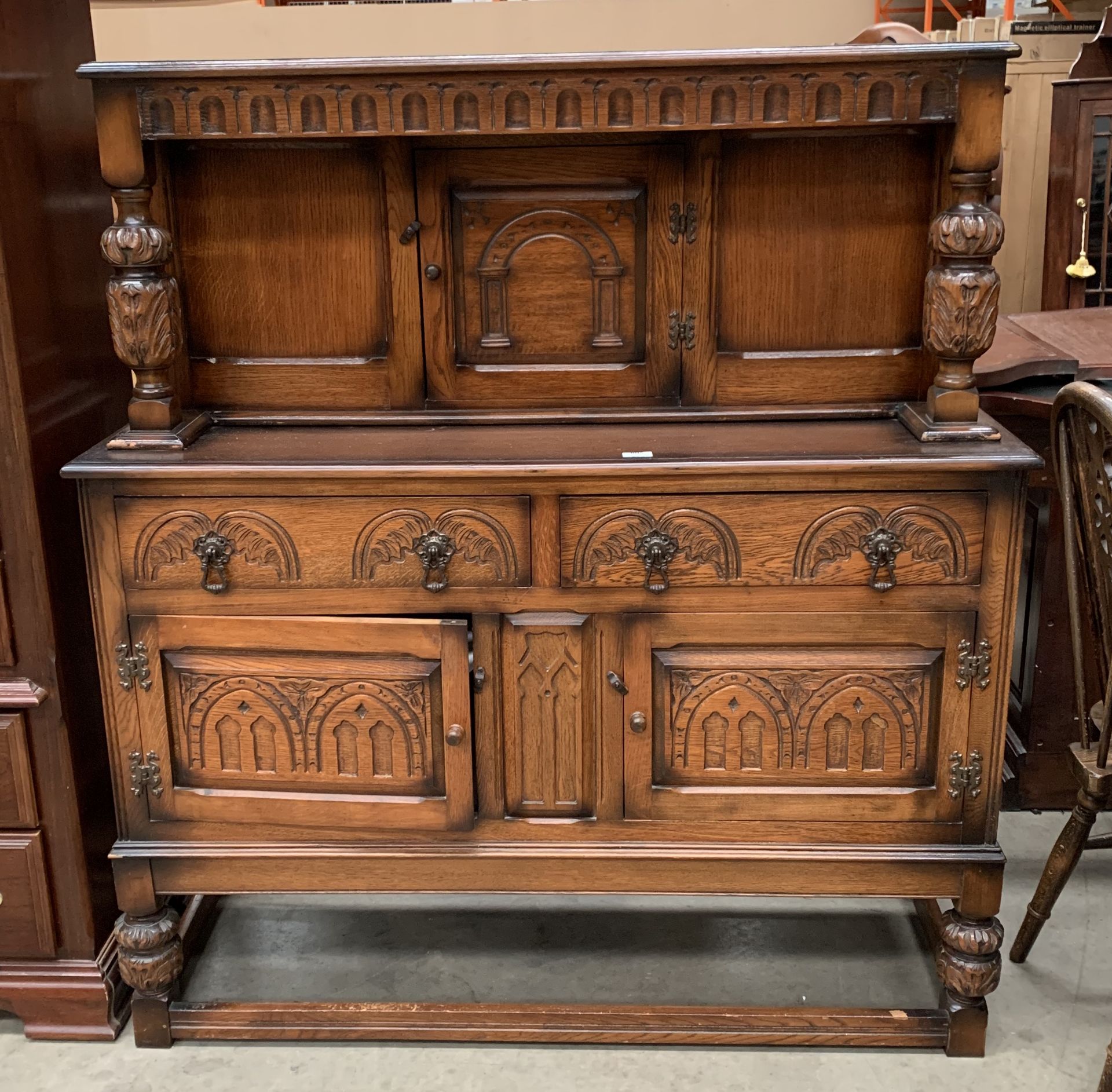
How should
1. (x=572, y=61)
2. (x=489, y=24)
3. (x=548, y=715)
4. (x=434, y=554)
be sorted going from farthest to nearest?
(x=489, y=24) < (x=548, y=715) < (x=434, y=554) < (x=572, y=61)

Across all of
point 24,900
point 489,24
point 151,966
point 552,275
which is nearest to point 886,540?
point 552,275

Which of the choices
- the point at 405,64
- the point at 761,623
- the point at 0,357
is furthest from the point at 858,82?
the point at 0,357

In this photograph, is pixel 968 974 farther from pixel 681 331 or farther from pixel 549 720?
pixel 681 331

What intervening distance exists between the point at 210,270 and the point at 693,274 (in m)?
0.88

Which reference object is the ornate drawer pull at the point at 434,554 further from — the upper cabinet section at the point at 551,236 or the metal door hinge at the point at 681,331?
the metal door hinge at the point at 681,331

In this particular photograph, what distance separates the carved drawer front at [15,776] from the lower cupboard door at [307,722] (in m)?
0.22

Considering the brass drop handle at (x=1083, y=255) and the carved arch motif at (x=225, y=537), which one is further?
the brass drop handle at (x=1083, y=255)

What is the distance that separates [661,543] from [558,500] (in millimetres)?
184

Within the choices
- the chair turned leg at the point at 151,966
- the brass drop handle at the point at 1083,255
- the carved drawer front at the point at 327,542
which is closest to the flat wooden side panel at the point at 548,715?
the carved drawer front at the point at 327,542

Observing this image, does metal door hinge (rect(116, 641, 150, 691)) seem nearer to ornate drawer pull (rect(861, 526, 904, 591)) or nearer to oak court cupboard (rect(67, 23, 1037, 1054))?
oak court cupboard (rect(67, 23, 1037, 1054))

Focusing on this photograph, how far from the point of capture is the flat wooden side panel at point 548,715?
2.17m

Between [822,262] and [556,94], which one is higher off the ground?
[556,94]

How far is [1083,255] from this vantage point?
4.32 metres

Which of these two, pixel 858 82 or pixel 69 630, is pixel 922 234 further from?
pixel 69 630
